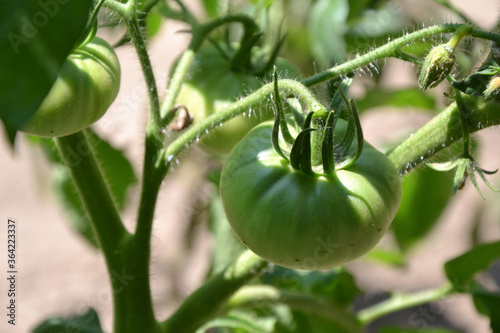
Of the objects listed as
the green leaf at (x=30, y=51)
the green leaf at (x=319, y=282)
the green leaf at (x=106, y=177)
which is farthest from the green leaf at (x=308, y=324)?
the green leaf at (x=30, y=51)

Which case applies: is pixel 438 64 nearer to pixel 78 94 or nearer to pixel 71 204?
pixel 78 94

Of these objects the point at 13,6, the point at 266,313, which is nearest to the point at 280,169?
the point at 13,6

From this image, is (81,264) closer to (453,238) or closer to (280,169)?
(453,238)

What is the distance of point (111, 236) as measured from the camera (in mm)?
762

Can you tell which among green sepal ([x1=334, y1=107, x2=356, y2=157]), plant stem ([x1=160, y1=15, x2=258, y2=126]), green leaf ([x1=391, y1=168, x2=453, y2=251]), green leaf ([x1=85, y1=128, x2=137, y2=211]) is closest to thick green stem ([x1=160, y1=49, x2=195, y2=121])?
plant stem ([x1=160, y1=15, x2=258, y2=126])

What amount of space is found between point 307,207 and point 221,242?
664 mm

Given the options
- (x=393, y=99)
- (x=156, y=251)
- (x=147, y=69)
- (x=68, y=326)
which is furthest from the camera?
(x=156, y=251)

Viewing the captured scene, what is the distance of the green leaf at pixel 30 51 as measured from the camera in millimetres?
448

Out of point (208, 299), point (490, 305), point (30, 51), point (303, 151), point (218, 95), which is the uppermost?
point (30, 51)

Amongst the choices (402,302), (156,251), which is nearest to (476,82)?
(402,302)

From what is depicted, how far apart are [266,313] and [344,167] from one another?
0.73 meters

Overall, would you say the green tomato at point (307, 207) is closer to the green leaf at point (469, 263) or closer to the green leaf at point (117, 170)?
the green leaf at point (469, 263)

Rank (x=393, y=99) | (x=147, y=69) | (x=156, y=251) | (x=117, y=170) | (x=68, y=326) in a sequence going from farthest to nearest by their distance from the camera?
1. (x=156, y=251)
2. (x=393, y=99)
3. (x=117, y=170)
4. (x=68, y=326)
5. (x=147, y=69)

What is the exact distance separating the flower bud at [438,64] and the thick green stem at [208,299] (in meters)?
0.30
